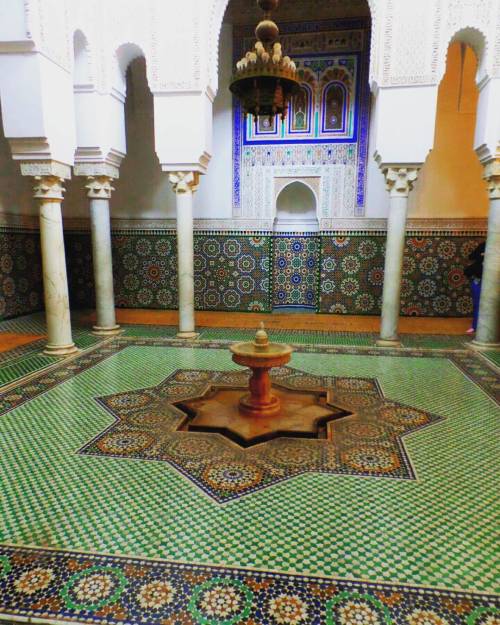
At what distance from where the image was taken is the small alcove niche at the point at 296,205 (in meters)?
6.44

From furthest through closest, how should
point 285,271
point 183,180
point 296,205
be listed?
point 296,205
point 285,271
point 183,180

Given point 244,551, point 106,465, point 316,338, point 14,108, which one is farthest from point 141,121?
point 244,551

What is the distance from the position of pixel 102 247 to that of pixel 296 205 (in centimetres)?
300

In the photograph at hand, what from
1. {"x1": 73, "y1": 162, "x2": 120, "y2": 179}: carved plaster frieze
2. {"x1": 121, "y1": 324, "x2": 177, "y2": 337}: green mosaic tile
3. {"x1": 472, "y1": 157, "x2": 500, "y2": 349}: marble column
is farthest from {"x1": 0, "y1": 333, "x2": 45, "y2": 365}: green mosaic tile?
{"x1": 472, "y1": 157, "x2": 500, "y2": 349}: marble column

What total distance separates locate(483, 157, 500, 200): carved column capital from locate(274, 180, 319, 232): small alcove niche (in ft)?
8.09

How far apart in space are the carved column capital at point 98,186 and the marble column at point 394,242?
3022mm

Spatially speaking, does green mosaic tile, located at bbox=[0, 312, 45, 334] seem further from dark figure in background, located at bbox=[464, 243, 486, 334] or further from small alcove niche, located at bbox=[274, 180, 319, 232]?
dark figure in background, located at bbox=[464, 243, 486, 334]

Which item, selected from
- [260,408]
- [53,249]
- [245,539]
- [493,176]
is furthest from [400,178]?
[245,539]

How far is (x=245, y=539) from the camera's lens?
1.63 meters

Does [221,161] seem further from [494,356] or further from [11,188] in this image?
[494,356]

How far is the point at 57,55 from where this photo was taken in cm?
367

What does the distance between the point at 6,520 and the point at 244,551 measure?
0.97m

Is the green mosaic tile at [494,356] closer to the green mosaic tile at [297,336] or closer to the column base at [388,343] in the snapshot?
the column base at [388,343]

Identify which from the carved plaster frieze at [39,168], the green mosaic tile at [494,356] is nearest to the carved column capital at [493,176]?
the green mosaic tile at [494,356]
